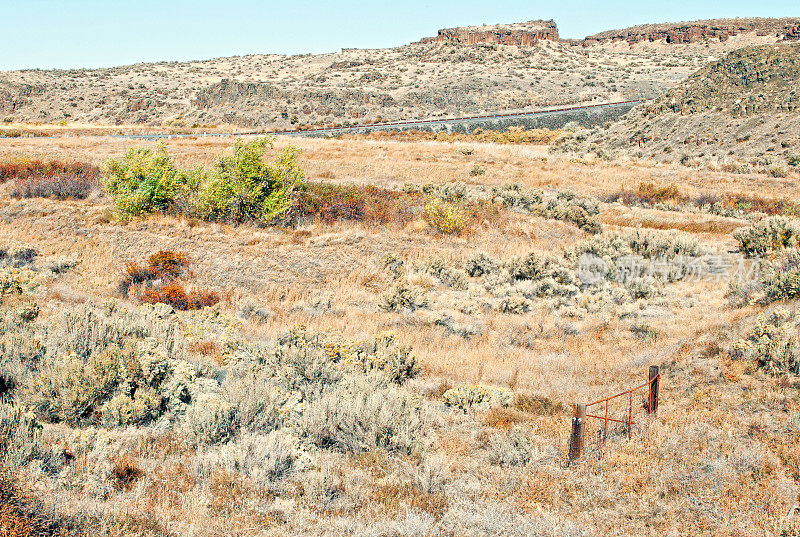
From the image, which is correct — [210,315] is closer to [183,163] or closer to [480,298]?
[480,298]

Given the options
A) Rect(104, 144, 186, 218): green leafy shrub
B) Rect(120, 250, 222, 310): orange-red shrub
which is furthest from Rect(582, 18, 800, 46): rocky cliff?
Rect(120, 250, 222, 310): orange-red shrub

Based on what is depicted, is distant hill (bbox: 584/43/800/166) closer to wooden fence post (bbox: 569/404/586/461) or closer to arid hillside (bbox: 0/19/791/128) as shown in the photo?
wooden fence post (bbox: 569/404/586/461)

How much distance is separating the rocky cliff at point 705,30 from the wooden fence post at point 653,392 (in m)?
132

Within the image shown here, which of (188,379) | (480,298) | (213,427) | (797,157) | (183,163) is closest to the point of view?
(213,427)

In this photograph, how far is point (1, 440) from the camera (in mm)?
4438

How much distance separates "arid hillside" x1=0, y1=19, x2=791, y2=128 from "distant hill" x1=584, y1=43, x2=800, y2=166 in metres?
34.6

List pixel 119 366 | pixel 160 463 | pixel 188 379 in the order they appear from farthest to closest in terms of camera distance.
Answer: pixel 188 379 → pixel 119 366 → pixel 160 463

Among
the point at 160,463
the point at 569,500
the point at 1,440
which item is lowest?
the point at 569,500

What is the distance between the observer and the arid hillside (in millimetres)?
72312

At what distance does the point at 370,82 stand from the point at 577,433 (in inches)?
3497

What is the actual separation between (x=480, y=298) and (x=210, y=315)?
602cm

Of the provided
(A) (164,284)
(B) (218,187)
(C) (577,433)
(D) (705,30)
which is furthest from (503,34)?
(C) (577,433)

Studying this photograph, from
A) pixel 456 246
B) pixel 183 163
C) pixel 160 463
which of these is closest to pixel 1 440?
pixel 160 463

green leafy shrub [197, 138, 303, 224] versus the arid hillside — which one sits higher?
the arid hillside
